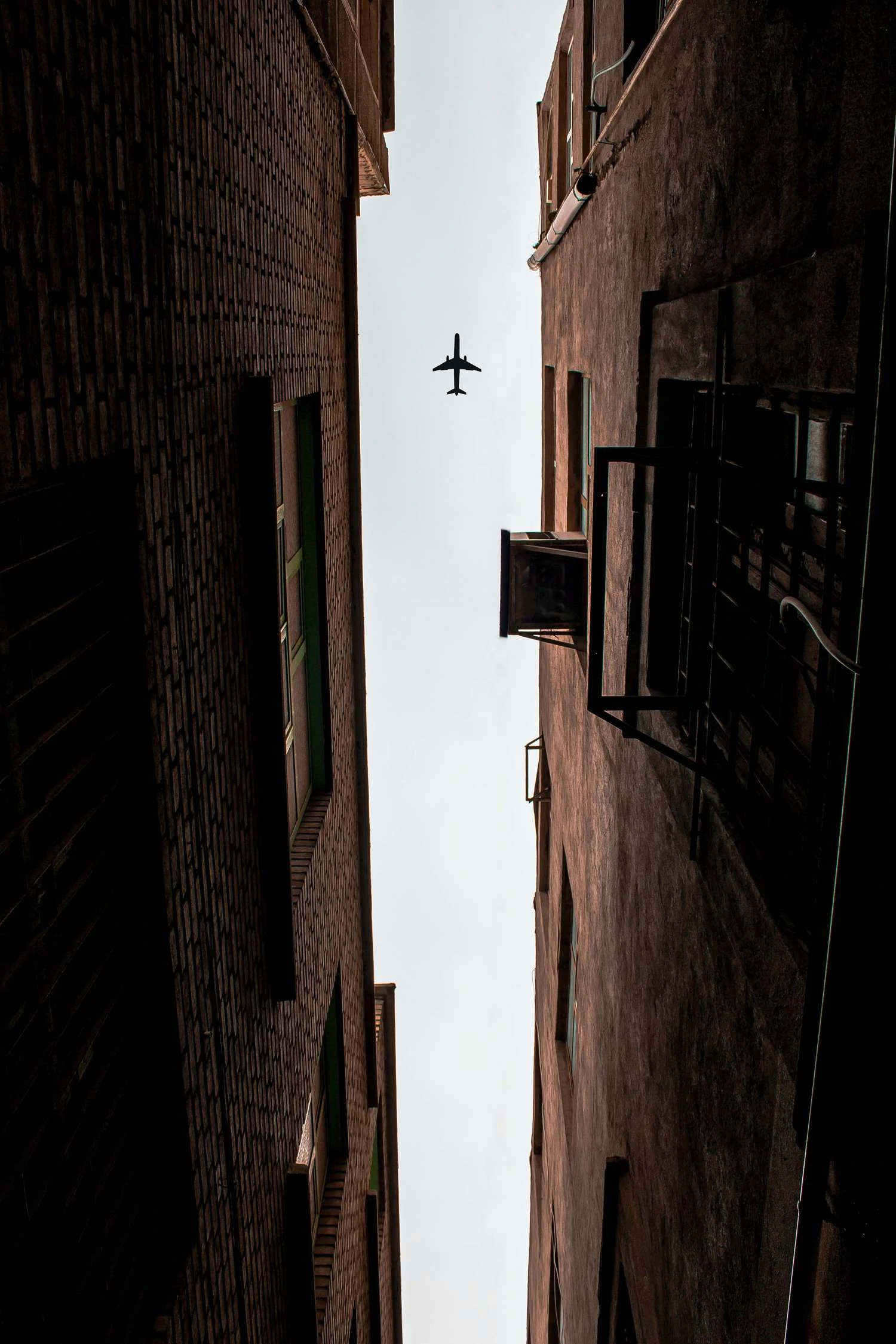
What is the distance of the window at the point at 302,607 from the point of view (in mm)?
8297

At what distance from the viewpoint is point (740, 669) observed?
4.86 m

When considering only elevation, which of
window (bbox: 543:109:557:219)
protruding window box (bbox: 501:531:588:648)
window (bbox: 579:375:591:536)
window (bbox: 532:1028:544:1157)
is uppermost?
window (bbox: 543:109:557:219)

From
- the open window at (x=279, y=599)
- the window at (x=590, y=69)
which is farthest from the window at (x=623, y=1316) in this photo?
the window at (x=590, y=69)

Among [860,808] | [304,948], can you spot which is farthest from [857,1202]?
[304,948]

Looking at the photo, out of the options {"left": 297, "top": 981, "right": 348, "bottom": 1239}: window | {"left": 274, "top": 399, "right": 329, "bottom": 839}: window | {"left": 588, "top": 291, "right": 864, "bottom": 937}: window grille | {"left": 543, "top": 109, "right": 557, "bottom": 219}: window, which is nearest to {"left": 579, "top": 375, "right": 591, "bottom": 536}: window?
{"left": 543, "top": 109, "right": 557, "bottom": 219}: window

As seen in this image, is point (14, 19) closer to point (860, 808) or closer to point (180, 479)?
point (180, 479)

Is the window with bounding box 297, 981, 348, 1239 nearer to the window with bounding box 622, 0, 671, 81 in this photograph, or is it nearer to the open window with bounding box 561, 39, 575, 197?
the window with bounding box 622, 0, 671, 81

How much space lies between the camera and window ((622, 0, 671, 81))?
838 centimetres

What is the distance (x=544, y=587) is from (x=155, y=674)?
312 inches

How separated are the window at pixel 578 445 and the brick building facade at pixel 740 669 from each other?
2.69 metres

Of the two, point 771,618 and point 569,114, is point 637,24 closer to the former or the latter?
point 569,114

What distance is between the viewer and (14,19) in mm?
2914

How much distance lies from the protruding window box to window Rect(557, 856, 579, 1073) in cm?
400

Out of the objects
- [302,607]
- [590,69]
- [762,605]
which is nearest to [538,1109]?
[302,607]
